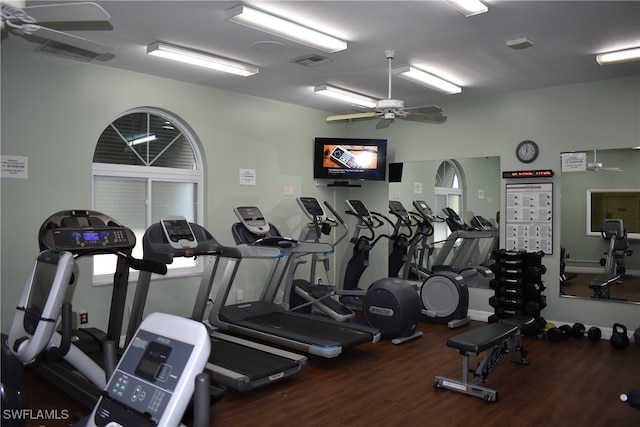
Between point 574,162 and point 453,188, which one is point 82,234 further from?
point 574,162

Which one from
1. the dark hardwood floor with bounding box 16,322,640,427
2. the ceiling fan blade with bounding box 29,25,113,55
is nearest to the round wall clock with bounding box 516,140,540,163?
the dark hardwood floor with bounding box 16,322,640,427

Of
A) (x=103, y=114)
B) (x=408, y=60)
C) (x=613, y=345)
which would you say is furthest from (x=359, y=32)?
(x=613, y=345)

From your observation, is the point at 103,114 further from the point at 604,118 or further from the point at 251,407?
the point at 604,118

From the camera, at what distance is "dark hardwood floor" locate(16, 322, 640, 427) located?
343cm

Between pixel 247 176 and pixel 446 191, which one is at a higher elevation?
pixel 247 176

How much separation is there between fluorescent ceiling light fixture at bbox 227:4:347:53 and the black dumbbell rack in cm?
311

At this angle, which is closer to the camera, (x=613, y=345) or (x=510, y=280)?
(x=613, y=345)

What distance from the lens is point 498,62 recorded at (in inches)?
194

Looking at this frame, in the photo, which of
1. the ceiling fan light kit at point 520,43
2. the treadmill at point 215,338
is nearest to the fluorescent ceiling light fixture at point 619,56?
the ceiling fan light kit at point 520,43

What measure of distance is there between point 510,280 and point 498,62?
7.87 ft

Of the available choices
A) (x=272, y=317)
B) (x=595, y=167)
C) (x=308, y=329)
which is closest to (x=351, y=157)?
(x=272, y=317)

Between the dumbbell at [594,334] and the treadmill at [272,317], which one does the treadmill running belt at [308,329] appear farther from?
the dumbbell at [594,334]

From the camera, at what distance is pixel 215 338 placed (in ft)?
15.7

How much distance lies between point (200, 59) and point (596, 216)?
4702 millimetres
